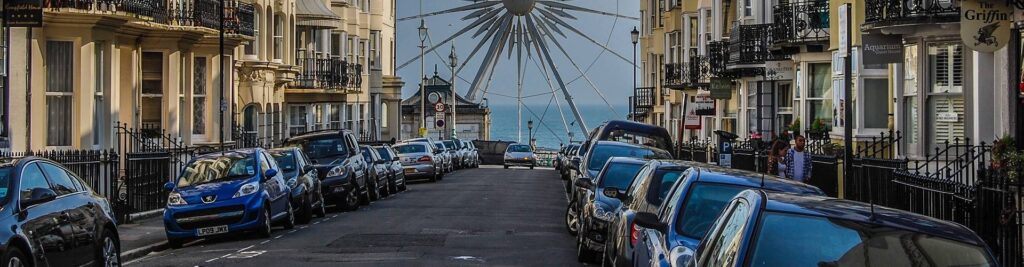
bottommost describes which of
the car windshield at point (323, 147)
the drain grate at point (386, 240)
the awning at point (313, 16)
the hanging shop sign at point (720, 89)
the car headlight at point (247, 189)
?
the drain grate at point (386, 240)

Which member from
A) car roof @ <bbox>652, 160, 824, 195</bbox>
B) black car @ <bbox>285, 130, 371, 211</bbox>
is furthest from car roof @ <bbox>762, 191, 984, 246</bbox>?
black car @ <bbox>285, 130, 371, 211</bbox>

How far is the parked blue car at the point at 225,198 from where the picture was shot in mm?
22250

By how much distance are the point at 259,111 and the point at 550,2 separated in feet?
173

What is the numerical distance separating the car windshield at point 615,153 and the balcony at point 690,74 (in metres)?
22.0

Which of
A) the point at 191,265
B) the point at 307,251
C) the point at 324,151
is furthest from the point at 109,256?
the point at 324,151

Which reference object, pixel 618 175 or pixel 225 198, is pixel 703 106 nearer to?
pixel 618 175

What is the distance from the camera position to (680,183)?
12586mm

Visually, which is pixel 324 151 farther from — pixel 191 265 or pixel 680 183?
pixel 680 183

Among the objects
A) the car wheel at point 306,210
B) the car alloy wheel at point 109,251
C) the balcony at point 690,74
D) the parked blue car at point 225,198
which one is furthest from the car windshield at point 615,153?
the balcony at point 690,74

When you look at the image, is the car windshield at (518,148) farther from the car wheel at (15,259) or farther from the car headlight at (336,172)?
the car wheel at (15,259)

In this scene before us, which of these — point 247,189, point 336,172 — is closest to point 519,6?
point 336,172

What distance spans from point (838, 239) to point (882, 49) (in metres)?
18.0

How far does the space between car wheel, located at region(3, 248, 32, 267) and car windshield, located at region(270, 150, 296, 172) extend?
13.8 metres

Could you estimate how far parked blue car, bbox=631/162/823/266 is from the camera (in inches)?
461
